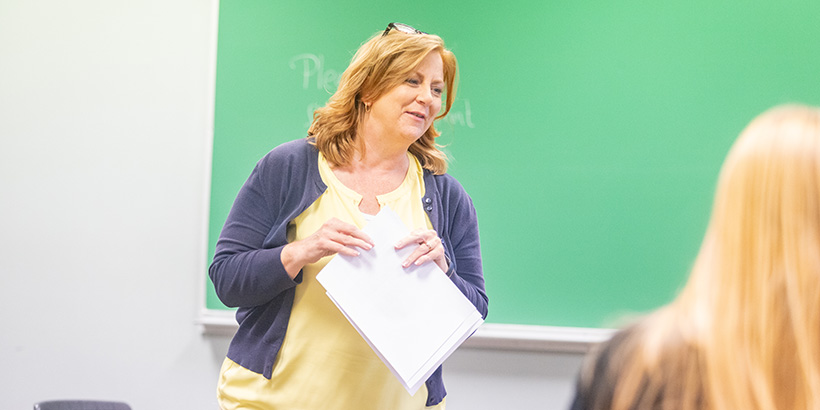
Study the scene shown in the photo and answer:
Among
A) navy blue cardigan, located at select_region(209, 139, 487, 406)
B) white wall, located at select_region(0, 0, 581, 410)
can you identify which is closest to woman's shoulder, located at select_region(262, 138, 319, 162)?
navy blue cardigan, located at select_region(209, 139, 487, 406)

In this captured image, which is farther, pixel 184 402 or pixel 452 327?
pixel 184 402

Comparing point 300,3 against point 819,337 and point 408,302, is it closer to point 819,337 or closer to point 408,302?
point 408,302

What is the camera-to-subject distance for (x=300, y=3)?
7.92 ft

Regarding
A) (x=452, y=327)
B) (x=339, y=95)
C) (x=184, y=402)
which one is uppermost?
(x=339, y=95)

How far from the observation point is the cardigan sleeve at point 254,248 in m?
1.33

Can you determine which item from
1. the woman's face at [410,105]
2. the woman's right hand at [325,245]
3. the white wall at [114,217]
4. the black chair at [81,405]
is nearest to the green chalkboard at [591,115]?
the white wall at [114,217]

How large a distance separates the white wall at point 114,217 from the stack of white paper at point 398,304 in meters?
1.29

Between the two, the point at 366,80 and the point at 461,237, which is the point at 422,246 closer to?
the point at 461,237

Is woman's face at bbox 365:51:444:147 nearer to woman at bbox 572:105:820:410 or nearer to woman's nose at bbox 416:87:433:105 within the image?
woman's nose at bbox 416:87:433:105

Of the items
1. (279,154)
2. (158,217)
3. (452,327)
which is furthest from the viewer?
(158,217)

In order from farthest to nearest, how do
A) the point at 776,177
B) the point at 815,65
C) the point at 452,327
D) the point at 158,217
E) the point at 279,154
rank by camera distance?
the point at 158,217
the point at 815,65
the point at 279,154
the point at 452,327
the point at 776,177

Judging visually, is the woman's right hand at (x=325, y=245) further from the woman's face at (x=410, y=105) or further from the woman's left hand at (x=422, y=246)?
the woman's face at (x=410, y=105)

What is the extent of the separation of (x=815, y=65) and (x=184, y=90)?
2.15m

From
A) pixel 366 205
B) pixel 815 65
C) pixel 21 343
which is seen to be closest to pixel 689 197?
pixel 815 65
